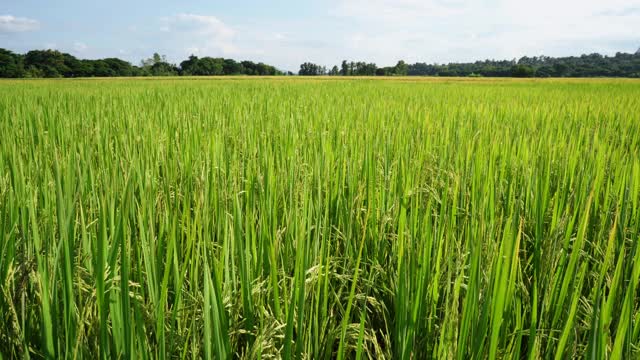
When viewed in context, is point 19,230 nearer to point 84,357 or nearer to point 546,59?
point 84,357

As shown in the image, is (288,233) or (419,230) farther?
(419,230)

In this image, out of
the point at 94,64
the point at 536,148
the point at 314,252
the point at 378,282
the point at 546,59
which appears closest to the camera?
the point at 314,252

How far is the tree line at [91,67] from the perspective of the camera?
46.2m

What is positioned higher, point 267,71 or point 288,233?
point 267,71

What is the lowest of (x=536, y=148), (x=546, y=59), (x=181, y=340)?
(x=181, y=340)

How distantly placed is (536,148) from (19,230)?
236 centimetres

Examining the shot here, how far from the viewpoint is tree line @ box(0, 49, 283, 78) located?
46219mm

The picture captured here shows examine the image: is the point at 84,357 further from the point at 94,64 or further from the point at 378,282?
the point at 94,64

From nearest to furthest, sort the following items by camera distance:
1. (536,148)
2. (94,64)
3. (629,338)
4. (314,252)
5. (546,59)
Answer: (629,338) < (314,252) < (536,148) < (94,64) < (546,59)

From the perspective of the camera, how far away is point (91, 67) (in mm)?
52719

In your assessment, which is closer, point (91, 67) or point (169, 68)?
point (91, 67)

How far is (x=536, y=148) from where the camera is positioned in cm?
222

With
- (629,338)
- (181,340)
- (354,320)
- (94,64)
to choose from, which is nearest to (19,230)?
(181,340)

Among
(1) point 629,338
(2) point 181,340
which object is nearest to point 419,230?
(1) point 629,338
